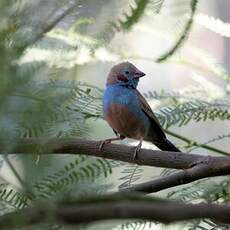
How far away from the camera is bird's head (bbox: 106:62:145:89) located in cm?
127

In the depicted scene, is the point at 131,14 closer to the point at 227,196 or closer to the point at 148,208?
the point at 148,208

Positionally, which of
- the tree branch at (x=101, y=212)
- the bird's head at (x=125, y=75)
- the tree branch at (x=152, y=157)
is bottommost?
the bird's head at (x=125, y=75)

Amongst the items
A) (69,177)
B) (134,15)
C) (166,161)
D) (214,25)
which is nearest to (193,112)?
(166,161)

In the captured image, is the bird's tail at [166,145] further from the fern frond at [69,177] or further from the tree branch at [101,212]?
the tree branch at [101,212]

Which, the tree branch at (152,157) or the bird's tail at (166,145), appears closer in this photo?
the tree branch at (152,157)

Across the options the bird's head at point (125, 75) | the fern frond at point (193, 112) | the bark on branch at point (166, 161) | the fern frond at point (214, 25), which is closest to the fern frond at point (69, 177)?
the bark on branch at point (166, 161)

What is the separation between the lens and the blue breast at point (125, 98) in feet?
4.02

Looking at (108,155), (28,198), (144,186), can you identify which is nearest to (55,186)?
(28,198)

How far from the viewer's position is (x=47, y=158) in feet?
0.77

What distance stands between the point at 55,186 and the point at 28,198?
50 millimetres

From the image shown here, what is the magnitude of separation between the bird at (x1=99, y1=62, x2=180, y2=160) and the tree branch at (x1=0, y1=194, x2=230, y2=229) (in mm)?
934

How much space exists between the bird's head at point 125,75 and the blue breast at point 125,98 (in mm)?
13

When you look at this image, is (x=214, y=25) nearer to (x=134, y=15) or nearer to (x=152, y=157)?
(x=152, y=157)

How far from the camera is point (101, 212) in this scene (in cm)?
17
